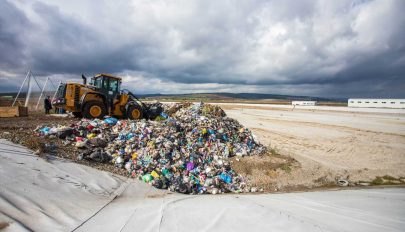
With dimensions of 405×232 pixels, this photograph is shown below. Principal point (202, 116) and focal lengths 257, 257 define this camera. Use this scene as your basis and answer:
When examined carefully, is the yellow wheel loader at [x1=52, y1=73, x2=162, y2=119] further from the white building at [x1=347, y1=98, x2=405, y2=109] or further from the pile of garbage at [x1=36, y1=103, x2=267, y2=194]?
the white building at [x1=347, y1=98, x2=405, y2=109]

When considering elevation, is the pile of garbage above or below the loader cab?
below

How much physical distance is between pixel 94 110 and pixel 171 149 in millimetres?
5846

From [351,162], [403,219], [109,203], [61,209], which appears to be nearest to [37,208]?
[61,209]

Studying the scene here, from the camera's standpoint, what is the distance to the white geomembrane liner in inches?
151

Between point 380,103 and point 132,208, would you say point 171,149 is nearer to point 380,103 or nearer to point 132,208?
point 132,208

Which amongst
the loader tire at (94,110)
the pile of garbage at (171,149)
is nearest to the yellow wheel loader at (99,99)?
the loader tire at (94,110)

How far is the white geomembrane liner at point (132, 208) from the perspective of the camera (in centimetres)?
384

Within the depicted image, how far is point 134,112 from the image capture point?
43.2ft

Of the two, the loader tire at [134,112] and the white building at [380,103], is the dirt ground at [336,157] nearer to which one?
the loader tire at [134,112]

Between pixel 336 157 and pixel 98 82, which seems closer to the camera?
pixel 336 157

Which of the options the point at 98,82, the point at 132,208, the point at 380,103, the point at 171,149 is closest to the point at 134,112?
the point at 98,82

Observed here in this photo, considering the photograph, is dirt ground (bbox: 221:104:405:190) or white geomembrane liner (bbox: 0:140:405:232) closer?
white geomembrane liner (bbox: 0:140:405:232)

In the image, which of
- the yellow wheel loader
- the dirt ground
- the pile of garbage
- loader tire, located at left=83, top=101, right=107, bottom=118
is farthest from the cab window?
the dirt ground

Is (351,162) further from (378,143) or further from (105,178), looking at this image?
(105,178)
